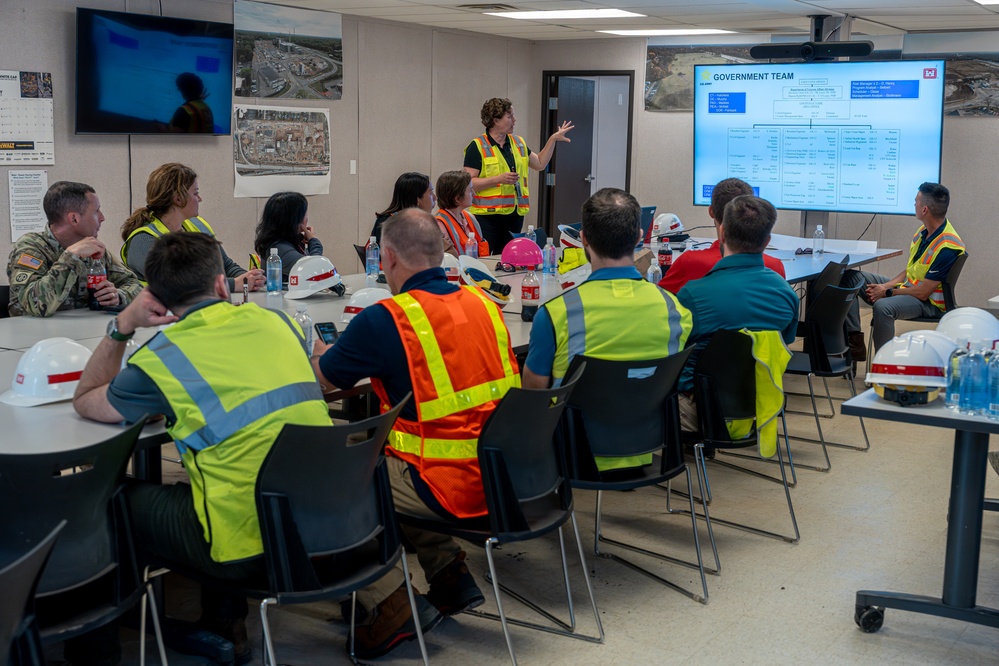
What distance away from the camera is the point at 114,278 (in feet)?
14.7

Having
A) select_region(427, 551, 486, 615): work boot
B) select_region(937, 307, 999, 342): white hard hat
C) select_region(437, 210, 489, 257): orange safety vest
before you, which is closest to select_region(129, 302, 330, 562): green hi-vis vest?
select_region(427, 551, 486, 615): work boot

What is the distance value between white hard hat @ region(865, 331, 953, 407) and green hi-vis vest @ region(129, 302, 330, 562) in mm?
1701

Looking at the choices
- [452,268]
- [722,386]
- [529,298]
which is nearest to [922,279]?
[529,298]

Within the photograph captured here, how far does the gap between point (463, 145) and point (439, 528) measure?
7.49m

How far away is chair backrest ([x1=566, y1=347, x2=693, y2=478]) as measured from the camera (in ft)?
10.3

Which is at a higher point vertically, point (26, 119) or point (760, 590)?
point (26, 119)

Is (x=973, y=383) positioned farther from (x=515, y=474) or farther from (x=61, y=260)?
(x=61, y=260)

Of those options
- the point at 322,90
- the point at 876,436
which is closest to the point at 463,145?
the point at 322,90

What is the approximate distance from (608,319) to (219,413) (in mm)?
1324

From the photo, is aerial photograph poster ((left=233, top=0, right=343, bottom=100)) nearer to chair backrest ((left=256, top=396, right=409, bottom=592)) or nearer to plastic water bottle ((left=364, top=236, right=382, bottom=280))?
plastic water bottle ((left=364, top=236, right=382, bottom=280))

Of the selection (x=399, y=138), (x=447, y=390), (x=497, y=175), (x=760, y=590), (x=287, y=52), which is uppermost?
(x=287, y=52)

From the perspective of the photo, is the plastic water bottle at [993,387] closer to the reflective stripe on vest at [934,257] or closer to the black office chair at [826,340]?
the black office chair at [826,340]

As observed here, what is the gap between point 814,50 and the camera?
7848 mm

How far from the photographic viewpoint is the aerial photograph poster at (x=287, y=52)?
7.68 metres
